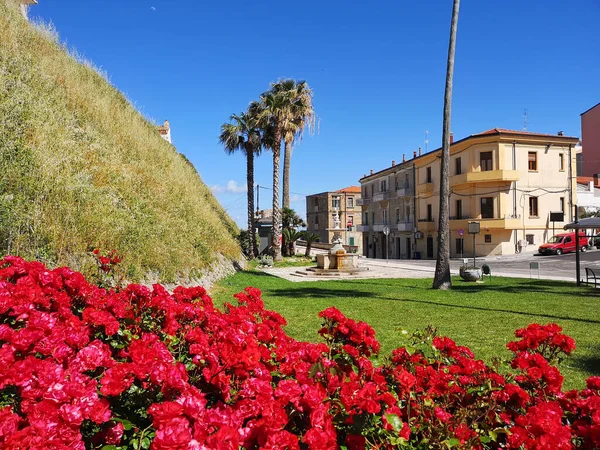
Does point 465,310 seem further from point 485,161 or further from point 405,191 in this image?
point 405,191

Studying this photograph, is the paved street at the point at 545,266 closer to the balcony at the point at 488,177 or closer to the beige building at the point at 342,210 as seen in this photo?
the balcony at the point at 488,177

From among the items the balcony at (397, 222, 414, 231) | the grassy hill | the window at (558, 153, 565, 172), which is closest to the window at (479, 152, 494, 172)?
the window at (558, 153, 565, 172)

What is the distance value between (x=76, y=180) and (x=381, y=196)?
49150 mm

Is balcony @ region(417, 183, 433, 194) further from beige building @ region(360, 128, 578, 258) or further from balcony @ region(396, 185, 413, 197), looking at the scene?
beige building @ region(360, 128, 578, 258)

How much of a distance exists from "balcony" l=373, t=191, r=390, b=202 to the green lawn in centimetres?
3903

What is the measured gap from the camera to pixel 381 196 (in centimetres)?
5412

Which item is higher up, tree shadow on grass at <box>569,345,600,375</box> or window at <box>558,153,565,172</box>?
window at <box>558,153,565,172</box>

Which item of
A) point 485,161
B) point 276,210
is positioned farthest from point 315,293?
point 485,161

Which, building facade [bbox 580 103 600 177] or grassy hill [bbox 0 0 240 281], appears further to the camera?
building facade [bbox 580 103 600 177]

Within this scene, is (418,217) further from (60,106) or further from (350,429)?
(350,429)

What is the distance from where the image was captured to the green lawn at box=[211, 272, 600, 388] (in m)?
5.88

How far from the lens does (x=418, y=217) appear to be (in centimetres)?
4600

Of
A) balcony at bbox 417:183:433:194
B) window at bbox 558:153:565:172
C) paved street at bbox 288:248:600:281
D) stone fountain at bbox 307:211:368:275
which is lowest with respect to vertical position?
paved street at bbox 288:248:600:281

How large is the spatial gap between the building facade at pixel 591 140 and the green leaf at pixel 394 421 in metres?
55.7
